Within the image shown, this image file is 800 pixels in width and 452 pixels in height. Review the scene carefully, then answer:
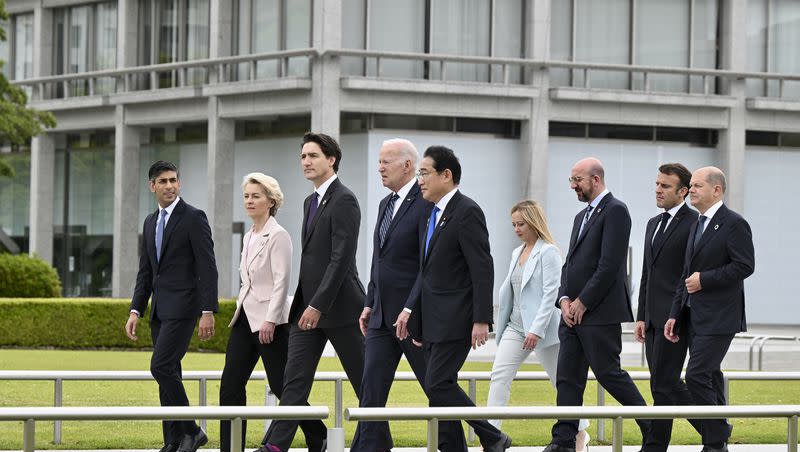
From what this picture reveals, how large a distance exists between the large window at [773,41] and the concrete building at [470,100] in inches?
1.9

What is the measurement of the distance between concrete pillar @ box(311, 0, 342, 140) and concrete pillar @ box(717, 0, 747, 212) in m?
10.2

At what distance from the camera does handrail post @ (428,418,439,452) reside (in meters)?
7.11

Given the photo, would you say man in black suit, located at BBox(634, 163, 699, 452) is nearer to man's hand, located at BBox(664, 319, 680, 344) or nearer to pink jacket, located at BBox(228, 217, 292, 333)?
man's hand, located at BBox(664, 319, 680, 344)

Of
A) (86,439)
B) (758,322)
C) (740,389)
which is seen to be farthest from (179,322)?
(758,322)

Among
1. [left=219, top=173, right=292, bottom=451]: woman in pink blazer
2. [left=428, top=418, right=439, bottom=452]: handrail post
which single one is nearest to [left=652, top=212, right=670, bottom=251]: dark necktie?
[left=219, top=173, right=292, bottom=451]: woman in pink blazer

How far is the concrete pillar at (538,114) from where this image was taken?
3719 cm

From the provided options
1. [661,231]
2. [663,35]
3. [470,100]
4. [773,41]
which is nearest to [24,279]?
[470,100]

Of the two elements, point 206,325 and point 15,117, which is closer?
point 206,325

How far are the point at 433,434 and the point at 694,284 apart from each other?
3762 millimetres

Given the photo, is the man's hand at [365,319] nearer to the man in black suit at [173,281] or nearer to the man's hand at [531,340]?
the man in black suit at [173,281]

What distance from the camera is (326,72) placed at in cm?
3566

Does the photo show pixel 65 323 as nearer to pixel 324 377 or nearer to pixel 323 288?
pixel 324 377

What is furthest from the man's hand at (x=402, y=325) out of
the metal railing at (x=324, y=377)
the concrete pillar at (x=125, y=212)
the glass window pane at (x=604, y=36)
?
the concrete pillar at (x=125, y=212)

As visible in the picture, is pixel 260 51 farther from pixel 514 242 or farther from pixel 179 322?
pixel 179 322
